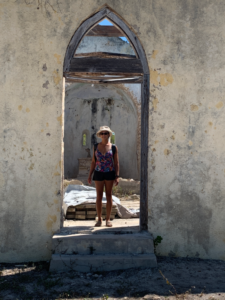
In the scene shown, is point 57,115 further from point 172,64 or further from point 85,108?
point 85,108

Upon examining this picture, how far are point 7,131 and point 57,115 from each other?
0.75m

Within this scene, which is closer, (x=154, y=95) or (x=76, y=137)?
(x=154, y=95)

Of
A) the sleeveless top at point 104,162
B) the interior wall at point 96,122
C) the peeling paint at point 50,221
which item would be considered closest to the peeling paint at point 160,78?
the sleeveless top at point 104,162

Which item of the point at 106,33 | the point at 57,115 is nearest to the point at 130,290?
the point at 57,115

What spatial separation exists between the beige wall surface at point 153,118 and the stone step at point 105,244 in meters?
0.25

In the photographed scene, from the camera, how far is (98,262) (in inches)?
149

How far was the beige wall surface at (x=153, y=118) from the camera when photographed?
4066 millimetres

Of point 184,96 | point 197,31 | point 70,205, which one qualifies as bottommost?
point 70,205

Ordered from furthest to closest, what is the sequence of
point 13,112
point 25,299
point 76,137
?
1. point 76,137
2. point 13,112
3. point 25,299

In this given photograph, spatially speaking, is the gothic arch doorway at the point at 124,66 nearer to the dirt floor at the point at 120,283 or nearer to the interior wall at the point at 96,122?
the dirt floor at the point at 120,283

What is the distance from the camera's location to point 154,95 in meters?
4.20

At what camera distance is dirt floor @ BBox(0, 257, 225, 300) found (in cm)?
313

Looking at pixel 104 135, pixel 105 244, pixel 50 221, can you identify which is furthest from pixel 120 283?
pixel 104 135

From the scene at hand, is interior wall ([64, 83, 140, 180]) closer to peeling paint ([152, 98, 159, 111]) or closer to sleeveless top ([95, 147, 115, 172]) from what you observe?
sleeveless top ([95, 147, 115, 172])
